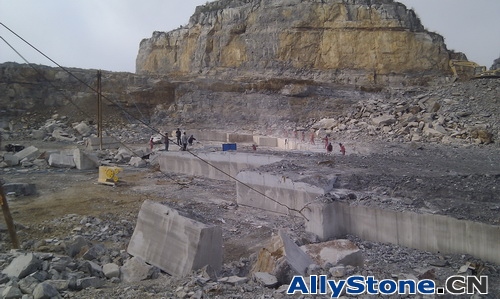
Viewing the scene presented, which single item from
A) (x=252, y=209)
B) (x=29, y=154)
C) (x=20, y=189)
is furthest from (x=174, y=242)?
(x=29, y=154)

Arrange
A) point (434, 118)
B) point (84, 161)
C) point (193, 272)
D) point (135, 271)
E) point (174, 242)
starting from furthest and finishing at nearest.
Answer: point (434, 118) < point (84, 161) < point (174, 242) < point (135, 271) < point (193, 272)

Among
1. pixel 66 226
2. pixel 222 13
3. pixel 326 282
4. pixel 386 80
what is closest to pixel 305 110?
pixel 386 80

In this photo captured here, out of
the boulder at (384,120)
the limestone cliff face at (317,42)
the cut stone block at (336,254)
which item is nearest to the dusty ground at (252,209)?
the cut stone block at (336,254)

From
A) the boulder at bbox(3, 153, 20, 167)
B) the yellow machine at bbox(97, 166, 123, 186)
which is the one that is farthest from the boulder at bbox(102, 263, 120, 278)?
the boulder at bbox(3, 153, 20, 167)

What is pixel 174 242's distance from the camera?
507cm

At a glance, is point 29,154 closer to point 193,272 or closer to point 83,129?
point 83,129

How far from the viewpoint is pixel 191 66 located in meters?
38.2

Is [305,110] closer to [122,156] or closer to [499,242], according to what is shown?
[122,156]

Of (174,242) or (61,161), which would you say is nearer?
(174,242)

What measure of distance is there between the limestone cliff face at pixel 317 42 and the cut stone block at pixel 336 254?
27.8m

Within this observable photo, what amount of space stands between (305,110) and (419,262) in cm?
2126

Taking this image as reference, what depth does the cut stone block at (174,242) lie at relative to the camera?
4.80 metres

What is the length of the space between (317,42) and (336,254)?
99.9ft

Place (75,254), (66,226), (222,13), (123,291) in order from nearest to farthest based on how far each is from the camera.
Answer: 1. (123,291)
2. (75,254)
3. (66,226)
4. (222,13)
